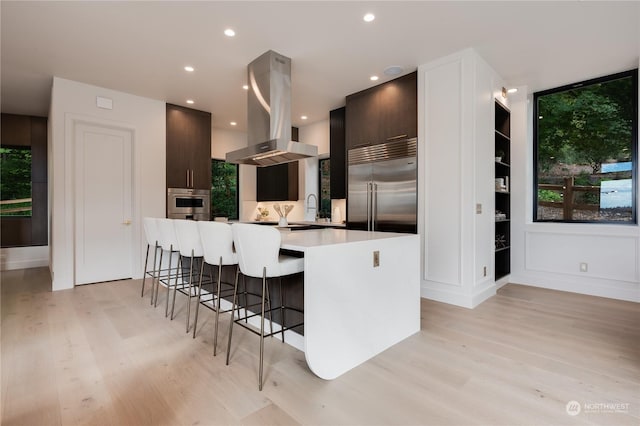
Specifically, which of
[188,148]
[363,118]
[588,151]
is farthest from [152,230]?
[588,151]

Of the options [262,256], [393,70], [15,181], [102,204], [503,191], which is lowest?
[262,256]

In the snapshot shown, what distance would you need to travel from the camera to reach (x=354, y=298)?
216cm

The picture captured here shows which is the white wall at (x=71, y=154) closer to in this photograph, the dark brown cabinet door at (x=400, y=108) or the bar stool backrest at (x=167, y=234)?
the bar stool backrest at (x=167, y=234)

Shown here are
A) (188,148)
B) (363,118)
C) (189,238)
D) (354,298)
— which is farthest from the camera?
(188,148)

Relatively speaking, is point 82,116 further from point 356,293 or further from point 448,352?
point 448,352

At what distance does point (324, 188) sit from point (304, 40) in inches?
130

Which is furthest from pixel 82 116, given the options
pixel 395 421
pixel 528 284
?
pixel 528 284

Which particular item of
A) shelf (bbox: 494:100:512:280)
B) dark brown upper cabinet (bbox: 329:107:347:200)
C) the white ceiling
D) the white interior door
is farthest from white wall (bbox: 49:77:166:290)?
shelf (bbox: 494:100:512:280)

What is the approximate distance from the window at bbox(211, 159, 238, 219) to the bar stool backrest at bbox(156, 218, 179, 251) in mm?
2790

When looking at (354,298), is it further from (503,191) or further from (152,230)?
(503,191)

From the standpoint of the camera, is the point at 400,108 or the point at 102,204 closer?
the point at 400,108

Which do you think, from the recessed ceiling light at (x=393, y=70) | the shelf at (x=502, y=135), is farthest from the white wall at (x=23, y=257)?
the shelf at (x=502, y=135)

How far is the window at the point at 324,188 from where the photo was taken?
6141mm

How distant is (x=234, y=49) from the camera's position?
3.31 meters
